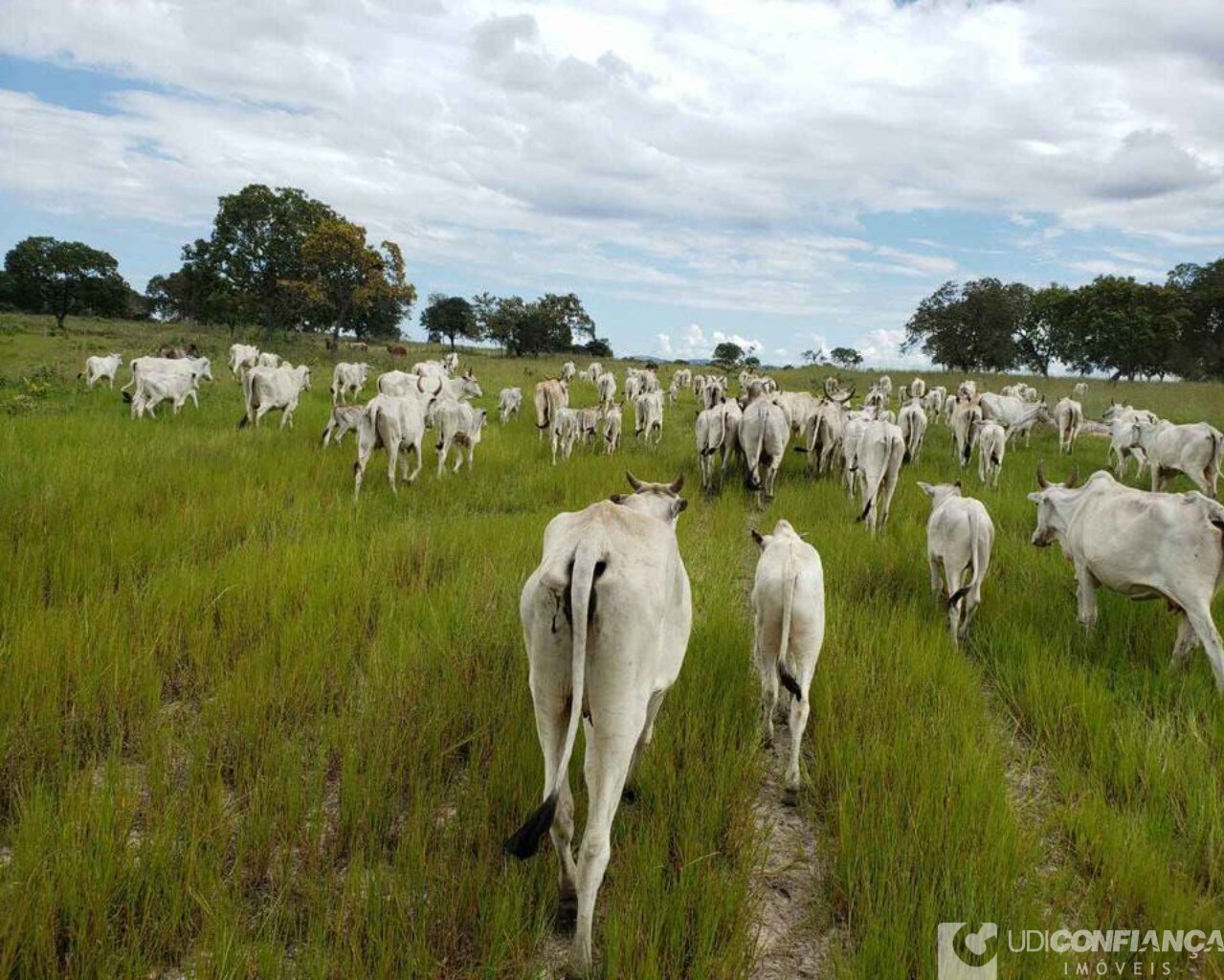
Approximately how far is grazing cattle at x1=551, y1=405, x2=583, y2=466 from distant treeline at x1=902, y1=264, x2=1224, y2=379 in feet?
151

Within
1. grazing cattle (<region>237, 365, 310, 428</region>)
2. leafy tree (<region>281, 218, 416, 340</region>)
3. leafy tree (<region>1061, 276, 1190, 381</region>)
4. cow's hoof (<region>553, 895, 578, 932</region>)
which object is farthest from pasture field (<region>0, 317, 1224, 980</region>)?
leafy tree (<region>1061, 276, 1190, 381</region>)

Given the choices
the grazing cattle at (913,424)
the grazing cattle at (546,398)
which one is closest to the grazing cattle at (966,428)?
the grazing cattle at (913,424)

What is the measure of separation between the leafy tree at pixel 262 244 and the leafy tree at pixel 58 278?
33.5 m

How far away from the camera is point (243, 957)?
7.17 ft

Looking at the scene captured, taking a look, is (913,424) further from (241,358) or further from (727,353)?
(727,353)

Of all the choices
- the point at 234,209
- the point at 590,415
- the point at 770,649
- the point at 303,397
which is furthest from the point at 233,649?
the point at 234,209

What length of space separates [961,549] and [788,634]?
111 inches

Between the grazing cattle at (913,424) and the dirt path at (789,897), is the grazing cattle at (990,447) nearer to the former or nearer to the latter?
the grazing cattle at (913,424)

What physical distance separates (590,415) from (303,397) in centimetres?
1078

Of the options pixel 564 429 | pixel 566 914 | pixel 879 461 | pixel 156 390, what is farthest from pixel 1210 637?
pixel 156 390

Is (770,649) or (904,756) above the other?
(770,649)

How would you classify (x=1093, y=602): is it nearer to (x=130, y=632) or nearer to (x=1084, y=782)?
(x=1084, y=782)

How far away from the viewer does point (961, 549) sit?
5.62m

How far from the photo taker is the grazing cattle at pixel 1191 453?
1023 centimetres
